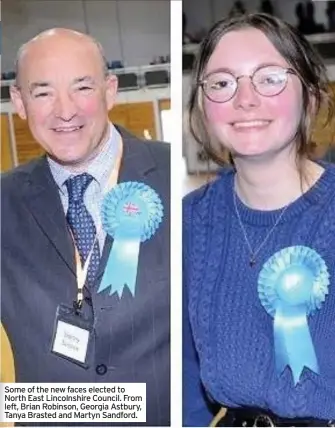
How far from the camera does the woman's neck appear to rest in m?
1.23

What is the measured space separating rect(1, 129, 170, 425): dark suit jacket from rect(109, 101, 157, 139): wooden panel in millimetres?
19

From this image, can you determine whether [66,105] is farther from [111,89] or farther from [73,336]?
[73,336]

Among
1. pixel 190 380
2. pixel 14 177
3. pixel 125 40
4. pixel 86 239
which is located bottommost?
pixel 190 380

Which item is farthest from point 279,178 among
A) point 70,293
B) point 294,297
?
point 70,293

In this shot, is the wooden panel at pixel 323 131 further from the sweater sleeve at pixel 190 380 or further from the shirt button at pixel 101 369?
the shirt button at pixel 101 369

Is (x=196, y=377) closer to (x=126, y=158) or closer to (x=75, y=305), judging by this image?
(x=75, y=305)

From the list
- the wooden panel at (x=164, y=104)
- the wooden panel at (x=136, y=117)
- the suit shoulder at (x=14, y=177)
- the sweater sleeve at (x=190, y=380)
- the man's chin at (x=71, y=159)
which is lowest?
the sweater sleeve at (x=190, y=380)

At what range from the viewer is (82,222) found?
133cm

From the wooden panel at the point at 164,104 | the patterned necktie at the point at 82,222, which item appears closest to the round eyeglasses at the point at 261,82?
the wooden panel at the point at 164,104

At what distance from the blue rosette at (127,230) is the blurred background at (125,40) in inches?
5.3

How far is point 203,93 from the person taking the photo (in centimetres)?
124

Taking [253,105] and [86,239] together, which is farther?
[86,239]

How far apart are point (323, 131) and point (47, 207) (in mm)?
578

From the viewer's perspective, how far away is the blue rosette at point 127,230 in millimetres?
1312
